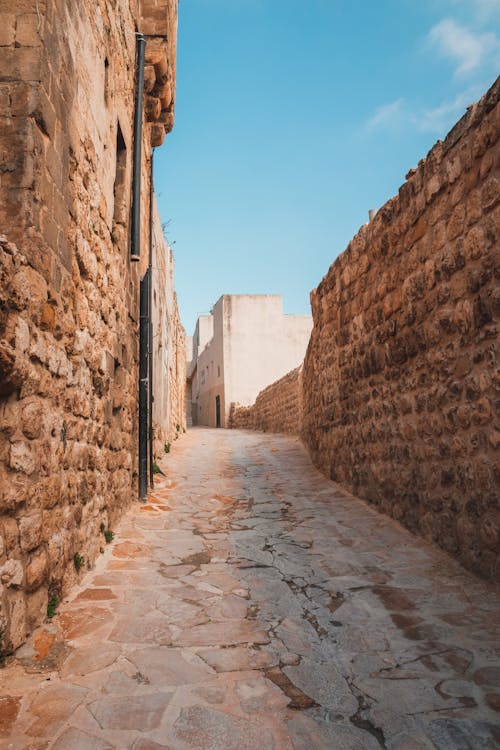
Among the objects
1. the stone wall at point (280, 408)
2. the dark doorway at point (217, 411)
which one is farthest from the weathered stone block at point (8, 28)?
the dark doorway at point (217, 411)

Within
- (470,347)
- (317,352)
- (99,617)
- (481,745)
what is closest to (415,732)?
(481,745)

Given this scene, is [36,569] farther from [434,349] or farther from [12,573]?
[434,349]

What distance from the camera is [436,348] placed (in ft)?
12.7

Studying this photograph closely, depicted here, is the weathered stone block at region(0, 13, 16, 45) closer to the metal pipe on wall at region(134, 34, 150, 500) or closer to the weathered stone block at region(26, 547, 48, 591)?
the weathered stone block at region(26, 547, 48, 591)

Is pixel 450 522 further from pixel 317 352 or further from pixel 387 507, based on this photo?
pixel 317 352

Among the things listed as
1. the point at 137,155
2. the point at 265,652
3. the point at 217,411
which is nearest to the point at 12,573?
the point at 265,652

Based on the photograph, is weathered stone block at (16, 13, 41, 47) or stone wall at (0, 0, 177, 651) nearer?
stone wall at (0, 0, 177, 651)

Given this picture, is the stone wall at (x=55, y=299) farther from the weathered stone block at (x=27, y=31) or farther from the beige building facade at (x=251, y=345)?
the beige building facade at (x=251, y=345)

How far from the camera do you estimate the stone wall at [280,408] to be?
525 inches

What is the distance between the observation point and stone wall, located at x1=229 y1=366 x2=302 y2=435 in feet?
43.8

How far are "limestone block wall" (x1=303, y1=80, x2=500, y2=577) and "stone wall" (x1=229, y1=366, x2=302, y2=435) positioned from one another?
6593 mm

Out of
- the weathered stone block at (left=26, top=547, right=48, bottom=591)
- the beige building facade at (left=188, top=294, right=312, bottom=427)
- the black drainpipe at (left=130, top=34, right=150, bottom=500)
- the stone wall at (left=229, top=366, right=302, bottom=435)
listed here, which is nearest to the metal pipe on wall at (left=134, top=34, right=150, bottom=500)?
the black drainpipe at (left=130, top=34, right=150, bottom=500)

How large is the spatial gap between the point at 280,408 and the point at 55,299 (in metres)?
12.6

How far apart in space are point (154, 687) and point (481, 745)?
4.08 ft
